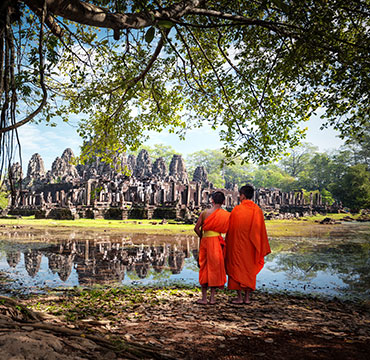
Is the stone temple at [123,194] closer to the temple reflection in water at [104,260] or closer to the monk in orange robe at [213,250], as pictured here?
the temple reflection in water at [104,260]

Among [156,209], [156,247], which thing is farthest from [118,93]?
[156,209]

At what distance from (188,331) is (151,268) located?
13.1 ft

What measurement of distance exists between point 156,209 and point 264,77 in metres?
20.1

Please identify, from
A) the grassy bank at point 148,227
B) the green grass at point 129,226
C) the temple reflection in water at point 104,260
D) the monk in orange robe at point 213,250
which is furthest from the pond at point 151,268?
the green grass at point 129,226

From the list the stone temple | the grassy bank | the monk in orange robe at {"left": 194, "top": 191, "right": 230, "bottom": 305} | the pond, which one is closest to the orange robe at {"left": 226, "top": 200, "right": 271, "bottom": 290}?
the monk in orange robe at {"left": 194, "top": 191, "right": 230, "bottom": 305}

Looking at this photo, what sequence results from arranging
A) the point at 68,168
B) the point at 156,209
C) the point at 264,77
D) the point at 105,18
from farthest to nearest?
the point at 68,168, the point at 156,209, the point at 264,77, the point at 105,18

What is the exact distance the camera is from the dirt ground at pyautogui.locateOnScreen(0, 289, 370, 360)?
2167 millimetres

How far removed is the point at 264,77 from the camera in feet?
24.9

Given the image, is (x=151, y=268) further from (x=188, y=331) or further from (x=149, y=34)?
(x=149, y=34)

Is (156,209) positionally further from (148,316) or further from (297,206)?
(297,206)

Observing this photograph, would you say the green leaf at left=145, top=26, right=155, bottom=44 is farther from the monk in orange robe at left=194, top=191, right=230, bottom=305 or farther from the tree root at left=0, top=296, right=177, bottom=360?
the tree root at left=0, top=296, right=177, bottom=360

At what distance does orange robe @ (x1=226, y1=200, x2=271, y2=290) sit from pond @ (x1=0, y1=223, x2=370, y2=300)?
1.35 metres

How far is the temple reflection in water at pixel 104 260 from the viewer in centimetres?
615

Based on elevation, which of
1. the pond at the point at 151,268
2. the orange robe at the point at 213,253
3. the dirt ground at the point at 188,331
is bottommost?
the pond at the point at 151,268
